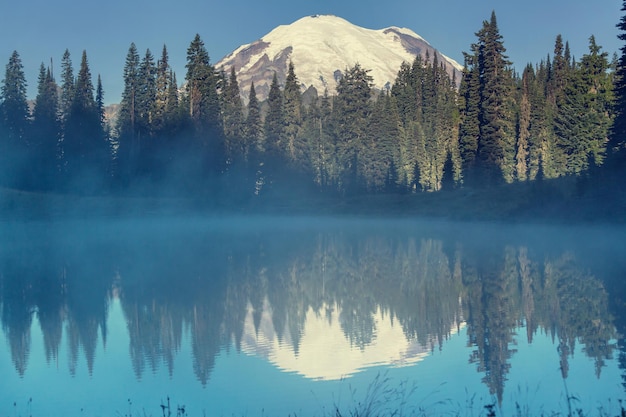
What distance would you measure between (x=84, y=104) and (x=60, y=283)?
6621 cm

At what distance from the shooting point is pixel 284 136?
8831cm

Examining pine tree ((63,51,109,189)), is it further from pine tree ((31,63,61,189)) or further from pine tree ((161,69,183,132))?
pine tree ((161,69,183,132))

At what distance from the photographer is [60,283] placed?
24.0 meters

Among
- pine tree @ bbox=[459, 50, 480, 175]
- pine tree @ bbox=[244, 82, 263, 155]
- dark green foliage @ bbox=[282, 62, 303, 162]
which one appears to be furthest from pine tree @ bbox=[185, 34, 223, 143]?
pine tree @ bbox=[459, 50, 480, 175]

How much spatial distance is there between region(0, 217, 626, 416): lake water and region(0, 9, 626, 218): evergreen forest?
40.8 meters

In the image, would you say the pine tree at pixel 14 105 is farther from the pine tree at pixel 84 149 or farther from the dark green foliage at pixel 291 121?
the dark green foliage at pixel 291 121

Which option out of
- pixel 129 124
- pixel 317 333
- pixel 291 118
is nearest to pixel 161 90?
pixel 129 124

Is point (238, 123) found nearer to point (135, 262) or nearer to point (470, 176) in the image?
point (470, 176)

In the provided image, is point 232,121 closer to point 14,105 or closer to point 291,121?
point 291,121

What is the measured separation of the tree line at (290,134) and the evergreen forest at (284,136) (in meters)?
0.16

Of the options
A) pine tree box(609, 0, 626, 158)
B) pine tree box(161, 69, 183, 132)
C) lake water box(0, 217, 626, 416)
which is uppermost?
pine tree box(161, 69, 183, 132)

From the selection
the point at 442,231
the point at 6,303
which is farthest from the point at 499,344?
the point at 442,231

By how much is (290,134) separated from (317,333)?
78378 mm

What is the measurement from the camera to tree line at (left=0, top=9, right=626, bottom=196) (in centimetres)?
7088
